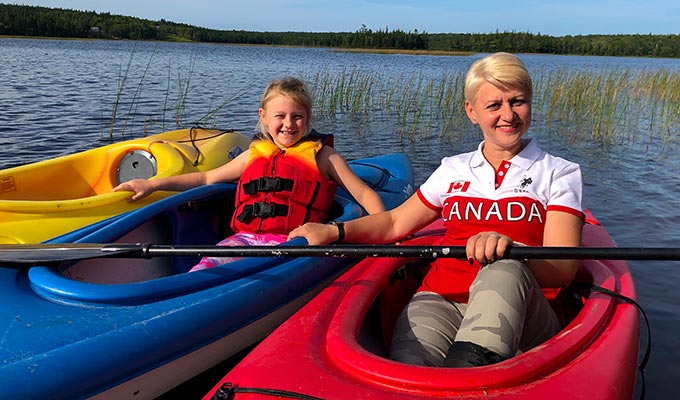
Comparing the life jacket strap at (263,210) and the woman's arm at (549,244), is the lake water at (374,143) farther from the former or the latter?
the life jacket strap at (263,210)

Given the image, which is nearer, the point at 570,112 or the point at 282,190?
the point at 282,190

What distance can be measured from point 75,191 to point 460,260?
129 inches

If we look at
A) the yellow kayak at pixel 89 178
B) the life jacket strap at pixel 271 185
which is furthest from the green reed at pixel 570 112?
the life jacket strap at pixel 271 185

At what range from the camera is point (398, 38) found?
50.0 meters

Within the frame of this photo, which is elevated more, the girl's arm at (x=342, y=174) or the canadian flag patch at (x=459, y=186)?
the canadian flag patch at (x=459, y=186)

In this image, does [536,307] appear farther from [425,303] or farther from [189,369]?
[189,369]

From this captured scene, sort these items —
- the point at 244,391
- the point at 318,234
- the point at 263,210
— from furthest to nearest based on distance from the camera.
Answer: the point at 263,210
the point at 318,234
the point at 244,391

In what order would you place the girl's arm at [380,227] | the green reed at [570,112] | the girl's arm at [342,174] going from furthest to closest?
the green reed at [570,112]
the girl's arm at [342,174]
the girl's arm at [380,227]

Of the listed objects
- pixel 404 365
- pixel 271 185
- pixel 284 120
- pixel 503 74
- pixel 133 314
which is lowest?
pixel 133 314

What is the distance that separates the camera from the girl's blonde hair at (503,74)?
2.25m

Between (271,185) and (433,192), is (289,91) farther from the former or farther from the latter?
(433,192)

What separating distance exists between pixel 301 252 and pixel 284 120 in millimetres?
1186

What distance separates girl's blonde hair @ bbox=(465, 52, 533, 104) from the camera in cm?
225

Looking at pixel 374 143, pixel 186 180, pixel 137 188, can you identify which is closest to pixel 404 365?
pixel 186 180
